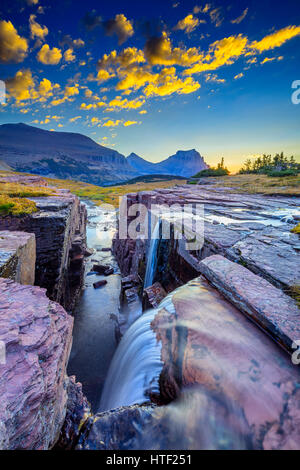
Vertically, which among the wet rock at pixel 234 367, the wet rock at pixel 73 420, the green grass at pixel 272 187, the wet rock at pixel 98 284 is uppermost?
the green grass at pixel 272 187

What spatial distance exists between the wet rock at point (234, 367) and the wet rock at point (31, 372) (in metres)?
0.88

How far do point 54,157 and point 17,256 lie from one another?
168 m

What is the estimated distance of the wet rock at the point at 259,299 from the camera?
1.62 m

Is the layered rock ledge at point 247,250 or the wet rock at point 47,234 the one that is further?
the wet rock at point 47,234

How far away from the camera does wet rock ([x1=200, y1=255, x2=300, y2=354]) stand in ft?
5.32

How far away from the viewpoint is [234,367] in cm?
148

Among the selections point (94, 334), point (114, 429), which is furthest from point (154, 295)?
point (94, 334)

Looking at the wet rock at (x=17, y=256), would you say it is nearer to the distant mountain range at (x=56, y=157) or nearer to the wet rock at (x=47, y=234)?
the wet rock at (x=47, y=234)

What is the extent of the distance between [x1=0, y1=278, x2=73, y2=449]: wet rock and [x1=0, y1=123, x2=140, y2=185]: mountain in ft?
453

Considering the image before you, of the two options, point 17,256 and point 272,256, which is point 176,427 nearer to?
point 272,256

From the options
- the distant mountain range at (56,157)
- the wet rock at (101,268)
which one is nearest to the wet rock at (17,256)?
the wet rock at (101,268)

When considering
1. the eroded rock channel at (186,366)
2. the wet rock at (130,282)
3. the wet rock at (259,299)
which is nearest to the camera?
the eroded rock channel at (186,366)

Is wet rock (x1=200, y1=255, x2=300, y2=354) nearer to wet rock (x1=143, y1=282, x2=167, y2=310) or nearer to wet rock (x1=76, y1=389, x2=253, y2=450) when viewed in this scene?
wet rock (x1=76, y1=389, x2=253, y2=450)
